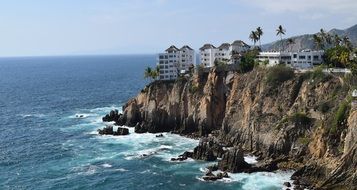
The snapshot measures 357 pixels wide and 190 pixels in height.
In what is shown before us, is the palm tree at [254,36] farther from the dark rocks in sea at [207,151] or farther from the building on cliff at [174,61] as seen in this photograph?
the dark rocks in sea at [207,151]

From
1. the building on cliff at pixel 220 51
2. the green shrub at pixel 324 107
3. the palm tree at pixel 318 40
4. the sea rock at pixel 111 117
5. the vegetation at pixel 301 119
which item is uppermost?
the palm tree at pixel 318 40

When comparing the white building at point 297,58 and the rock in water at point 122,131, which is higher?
the white building at point 297,58

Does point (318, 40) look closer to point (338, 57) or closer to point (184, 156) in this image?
point (338, 57)

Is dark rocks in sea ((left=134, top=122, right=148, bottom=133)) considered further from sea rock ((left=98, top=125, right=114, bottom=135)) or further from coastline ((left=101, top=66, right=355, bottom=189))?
sea rock ((left=98, top=125, right=114, bottom=135))

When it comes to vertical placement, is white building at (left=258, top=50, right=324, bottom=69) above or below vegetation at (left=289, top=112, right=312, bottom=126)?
above

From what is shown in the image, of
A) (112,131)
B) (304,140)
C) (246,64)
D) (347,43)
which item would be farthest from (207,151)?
(347,43)

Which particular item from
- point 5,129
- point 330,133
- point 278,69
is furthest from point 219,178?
point 5,129

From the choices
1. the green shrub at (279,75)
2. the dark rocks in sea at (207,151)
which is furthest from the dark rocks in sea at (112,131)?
the green shrub at (279,75)

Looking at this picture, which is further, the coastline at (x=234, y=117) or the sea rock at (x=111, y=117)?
the sea rock at (x=111, y=117)

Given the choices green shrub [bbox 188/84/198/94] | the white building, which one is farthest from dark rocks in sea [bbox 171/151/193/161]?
the white building
